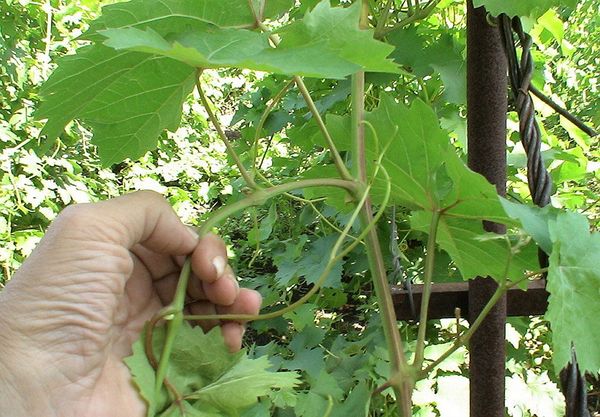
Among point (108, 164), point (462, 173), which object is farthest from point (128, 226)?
point (462, 173)

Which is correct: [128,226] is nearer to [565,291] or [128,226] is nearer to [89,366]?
[89,366]

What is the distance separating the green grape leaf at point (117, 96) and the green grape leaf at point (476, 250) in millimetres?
331

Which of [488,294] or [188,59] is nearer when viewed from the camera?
[188,59]

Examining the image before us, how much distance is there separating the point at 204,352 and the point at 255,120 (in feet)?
4.12

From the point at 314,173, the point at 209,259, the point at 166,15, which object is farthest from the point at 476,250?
the point at 166,15

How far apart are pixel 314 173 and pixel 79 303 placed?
0.33 m

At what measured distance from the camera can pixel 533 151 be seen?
589mm

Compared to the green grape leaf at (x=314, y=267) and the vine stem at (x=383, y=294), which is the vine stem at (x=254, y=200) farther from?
the green grape leaf at (x=314, y=267)

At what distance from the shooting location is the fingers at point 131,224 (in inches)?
23.6

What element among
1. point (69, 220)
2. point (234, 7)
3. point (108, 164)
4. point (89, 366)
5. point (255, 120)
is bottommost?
point (89, 366)

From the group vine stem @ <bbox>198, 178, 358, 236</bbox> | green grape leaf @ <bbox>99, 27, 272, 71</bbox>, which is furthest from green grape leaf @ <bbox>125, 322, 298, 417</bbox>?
green grape leaf @ <bbox>99, 27, 272, 71</bbox>

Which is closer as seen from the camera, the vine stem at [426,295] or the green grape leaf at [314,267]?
the vine stem at [426,295]

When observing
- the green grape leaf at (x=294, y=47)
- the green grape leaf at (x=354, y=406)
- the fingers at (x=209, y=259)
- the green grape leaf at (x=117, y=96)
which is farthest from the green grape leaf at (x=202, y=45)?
the green grape leaf at (x=354, y=406)

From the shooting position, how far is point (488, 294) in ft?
2.93
